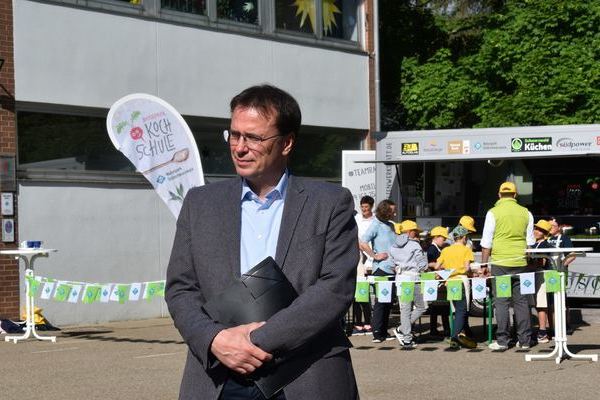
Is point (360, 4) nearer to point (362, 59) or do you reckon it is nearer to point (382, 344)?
point (362, 59)

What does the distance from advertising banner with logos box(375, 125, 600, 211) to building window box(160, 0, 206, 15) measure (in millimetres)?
3861

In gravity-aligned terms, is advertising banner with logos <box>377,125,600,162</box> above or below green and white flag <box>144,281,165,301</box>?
above

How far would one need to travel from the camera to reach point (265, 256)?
390 centimetres

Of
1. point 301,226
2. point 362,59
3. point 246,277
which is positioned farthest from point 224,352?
point 362,59

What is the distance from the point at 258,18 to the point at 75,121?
481cm

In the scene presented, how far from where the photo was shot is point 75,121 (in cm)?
1898

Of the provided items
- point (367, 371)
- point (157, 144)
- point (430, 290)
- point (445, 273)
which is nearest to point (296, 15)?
point (445, 273)

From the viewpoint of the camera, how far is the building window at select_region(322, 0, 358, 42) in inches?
939

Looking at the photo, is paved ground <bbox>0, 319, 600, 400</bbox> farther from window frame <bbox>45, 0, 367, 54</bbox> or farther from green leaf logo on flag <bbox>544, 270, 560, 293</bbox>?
window frame <bbox>45, 0, 367, 54</bbox>

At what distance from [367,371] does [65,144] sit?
8.56 m

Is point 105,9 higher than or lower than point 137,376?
higher

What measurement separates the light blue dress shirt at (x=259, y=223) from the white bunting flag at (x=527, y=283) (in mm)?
9631

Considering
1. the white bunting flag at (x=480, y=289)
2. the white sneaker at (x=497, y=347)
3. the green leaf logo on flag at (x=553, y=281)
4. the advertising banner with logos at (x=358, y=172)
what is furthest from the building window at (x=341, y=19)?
the green leaf logo on flag at (x=553, y=281)

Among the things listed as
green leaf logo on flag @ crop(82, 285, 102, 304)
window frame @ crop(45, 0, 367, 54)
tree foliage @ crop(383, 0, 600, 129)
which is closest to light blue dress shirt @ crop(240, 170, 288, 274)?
green leaf logo on flag @ crop(82, 285, 102, 304)
